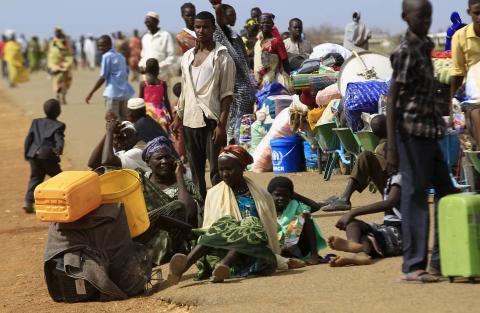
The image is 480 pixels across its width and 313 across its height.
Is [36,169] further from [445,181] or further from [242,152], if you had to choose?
[445,181]

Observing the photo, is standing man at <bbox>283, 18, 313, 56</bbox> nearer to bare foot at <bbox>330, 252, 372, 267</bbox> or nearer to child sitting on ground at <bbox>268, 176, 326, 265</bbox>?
child sitting on ground at <bbox>268, 176, 326, 265</bbox>

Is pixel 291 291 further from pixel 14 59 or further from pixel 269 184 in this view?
pixel 14 59

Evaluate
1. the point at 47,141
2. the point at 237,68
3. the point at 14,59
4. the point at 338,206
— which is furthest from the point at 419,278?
the point at 14,59

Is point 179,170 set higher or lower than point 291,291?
higher

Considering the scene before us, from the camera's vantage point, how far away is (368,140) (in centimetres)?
1124

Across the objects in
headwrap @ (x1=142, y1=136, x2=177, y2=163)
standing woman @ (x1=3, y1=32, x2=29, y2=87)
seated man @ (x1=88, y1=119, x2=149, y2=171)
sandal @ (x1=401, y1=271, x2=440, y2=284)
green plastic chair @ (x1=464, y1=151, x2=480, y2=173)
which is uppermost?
headwrap @ (x1=142, y1=136, x2=177, y2=163)

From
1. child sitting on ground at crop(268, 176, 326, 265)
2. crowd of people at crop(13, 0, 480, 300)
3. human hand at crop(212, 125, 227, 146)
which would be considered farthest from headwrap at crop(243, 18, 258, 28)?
child sitting on ground at crop(268, 176, 326, 265)

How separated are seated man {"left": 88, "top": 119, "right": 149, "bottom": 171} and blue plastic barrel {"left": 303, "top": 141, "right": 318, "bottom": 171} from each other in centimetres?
241

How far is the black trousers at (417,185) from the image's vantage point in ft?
22.9

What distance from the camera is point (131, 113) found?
1302 cm

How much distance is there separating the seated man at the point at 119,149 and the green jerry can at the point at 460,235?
400 centimetres

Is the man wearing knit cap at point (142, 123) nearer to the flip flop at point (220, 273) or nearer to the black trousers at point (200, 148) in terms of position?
the black trousers at point (200, 148)

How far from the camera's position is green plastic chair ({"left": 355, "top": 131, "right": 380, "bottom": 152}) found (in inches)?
438

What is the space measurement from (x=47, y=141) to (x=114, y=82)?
4663 mm
